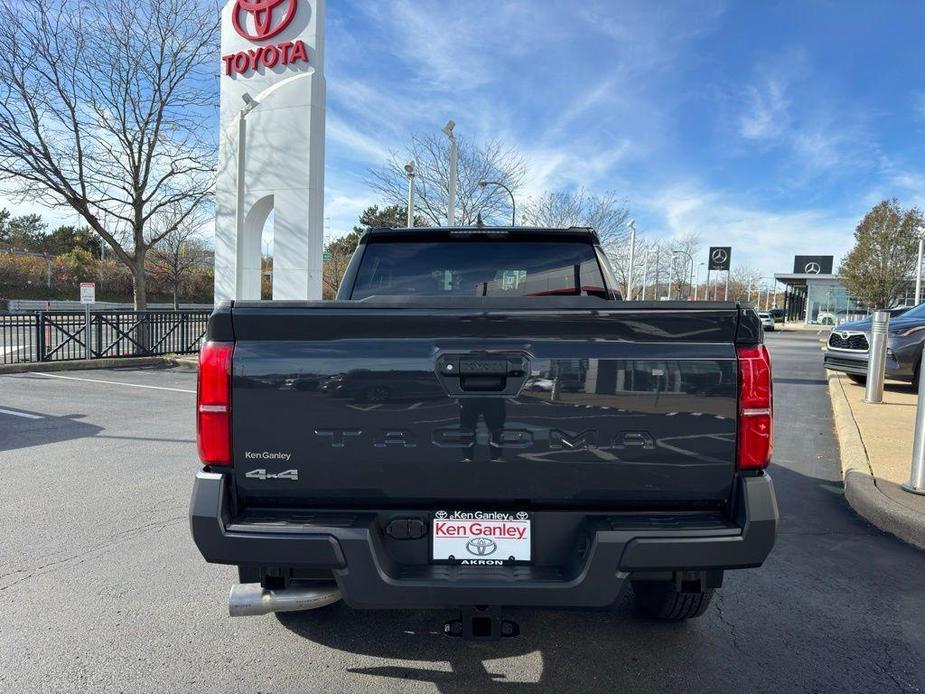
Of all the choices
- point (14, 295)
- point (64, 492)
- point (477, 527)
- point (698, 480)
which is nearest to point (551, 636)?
point (477, 527)

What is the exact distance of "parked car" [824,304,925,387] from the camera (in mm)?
9781

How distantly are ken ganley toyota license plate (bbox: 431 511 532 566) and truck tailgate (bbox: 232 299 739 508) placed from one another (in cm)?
15

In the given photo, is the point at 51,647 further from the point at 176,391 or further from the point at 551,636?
the point at 176,391

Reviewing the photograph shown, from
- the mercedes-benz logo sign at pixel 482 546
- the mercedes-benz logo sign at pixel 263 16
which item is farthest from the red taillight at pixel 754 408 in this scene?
the mercedes-benz logo sign at pixel 263 16

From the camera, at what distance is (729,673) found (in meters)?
2.62

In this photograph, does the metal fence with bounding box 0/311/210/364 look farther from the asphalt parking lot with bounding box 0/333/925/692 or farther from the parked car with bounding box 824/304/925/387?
the parked car with bounding box 824/304/925/387

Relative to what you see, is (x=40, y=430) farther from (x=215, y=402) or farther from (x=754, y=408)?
(x=754, y=408)

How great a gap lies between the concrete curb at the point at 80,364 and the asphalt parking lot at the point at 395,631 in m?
10.3

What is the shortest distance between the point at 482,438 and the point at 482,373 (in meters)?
0.24

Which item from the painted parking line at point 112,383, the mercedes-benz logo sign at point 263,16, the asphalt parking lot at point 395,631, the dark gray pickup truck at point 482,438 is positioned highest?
the mercedes-benz logo sign at point 263,16

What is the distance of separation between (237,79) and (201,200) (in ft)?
16.4

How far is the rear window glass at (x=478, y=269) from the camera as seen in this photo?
3.57 metres

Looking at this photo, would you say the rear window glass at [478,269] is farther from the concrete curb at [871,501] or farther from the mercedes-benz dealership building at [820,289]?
the mercedes-benz dealership building at [820,289]

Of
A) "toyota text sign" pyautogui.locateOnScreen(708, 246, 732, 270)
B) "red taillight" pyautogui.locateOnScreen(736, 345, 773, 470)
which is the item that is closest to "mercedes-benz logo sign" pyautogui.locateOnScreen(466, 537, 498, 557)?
"red taillight" pyautogui.locateOnScreen(736, 345, 773, 470)
